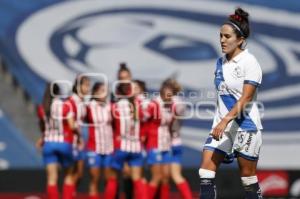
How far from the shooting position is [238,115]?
7676 mm

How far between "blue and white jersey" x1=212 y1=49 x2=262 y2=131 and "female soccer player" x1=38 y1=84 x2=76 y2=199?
12.6 feet

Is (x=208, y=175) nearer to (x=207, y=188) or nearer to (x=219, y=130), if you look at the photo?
(x=207, y=188)

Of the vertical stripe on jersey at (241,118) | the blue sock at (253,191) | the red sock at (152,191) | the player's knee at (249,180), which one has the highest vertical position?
the vertical stripe on jersey at (241,118)

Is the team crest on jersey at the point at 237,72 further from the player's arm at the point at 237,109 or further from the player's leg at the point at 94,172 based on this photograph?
the player's leg at the point at 94,172

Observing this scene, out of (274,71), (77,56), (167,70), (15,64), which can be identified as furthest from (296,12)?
(15,64)

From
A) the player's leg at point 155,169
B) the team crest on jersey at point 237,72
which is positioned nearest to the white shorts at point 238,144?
the team crest on jersey at point 237,72

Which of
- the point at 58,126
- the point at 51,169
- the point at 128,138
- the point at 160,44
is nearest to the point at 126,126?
the point at 128,138

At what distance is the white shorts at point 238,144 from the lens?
25.6 feet

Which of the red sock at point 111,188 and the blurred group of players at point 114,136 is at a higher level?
the blurred group of players at point 114,136

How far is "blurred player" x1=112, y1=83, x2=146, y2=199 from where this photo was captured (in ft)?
37.9

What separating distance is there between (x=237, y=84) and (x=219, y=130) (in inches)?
21.4

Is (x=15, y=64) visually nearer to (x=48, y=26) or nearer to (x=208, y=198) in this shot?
(x=48, y=26)

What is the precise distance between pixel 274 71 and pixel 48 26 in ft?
13.3

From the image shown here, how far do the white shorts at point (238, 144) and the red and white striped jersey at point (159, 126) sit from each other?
4.24 meters
